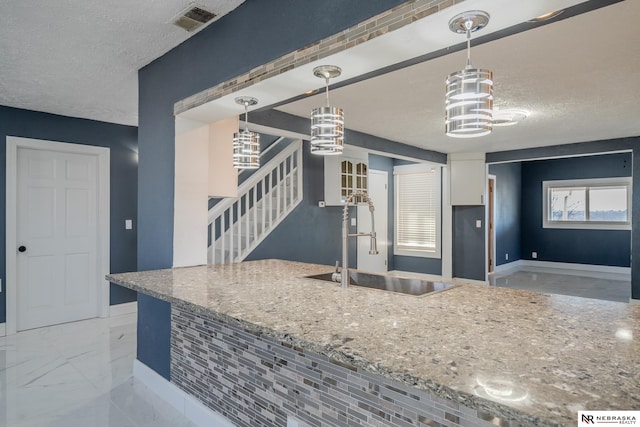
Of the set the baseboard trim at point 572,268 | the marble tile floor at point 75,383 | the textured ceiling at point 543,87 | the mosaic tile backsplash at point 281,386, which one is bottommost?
the marble tile floor at point 75,383

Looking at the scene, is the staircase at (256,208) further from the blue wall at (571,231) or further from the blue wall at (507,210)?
the blue wall at (571,231)

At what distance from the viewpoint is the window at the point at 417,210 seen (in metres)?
7.38

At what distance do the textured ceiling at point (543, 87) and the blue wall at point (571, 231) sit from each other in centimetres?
343

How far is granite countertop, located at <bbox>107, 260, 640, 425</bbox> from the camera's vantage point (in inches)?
33.5

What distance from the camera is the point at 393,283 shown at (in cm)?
234

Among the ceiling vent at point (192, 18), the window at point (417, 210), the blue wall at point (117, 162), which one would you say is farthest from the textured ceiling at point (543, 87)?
the blue wall at point (117, 162)

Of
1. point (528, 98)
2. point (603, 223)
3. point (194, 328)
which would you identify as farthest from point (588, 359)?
point (603, 223)

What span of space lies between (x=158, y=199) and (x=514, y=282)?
6573 millimetres

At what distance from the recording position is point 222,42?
2.38 metres

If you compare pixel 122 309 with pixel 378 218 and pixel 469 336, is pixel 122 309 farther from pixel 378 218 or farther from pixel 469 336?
pixel 469 336

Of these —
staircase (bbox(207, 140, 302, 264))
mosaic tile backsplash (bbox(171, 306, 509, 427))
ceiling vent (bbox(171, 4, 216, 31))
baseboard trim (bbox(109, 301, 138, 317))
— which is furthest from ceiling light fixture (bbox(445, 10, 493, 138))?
baseboard trim (bbox(109, 301, 138, 317))

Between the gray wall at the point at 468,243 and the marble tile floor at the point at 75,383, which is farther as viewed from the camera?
the gray wall at the point at 468,243

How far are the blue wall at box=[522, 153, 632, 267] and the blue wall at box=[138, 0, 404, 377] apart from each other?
852 centimetres

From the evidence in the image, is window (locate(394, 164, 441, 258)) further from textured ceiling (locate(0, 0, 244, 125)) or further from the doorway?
textured ceiling (locate(0, 0, 244, 125))
